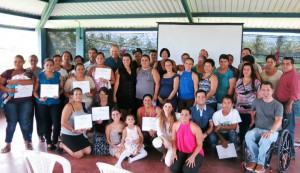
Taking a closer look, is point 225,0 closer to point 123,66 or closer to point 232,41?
point 232,41

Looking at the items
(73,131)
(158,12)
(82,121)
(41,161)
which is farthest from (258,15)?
(41,161)

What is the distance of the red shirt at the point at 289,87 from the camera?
3.65 m

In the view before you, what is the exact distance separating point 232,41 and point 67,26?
19.0 feet

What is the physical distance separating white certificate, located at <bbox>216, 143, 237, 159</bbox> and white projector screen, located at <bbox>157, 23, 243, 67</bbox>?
113 inches

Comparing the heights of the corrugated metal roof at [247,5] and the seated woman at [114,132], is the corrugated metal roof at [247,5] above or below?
above

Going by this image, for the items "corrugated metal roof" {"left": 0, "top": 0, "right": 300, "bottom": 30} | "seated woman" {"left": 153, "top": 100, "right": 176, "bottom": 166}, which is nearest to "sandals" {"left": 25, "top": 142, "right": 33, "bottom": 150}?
"seated woman" {"left": 153, "top": 100, "right": 176, "bottom": 166}

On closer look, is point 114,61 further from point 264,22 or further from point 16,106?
point 264,22

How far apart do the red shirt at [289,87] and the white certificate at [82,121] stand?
2.76 meters

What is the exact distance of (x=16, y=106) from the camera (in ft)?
12.6

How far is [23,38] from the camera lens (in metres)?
9.55

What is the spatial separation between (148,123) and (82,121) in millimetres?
931

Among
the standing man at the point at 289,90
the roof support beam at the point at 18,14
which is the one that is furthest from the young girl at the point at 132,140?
the roof support beam at the point at 18,14

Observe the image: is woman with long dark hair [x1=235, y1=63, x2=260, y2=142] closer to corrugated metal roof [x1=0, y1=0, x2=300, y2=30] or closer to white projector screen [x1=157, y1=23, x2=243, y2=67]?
white projector screen [x1=157, y1=23, x2=243, y2=67]

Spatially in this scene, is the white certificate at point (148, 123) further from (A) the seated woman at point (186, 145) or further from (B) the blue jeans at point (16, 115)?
(B) the blue jeans at point (16, 115)
